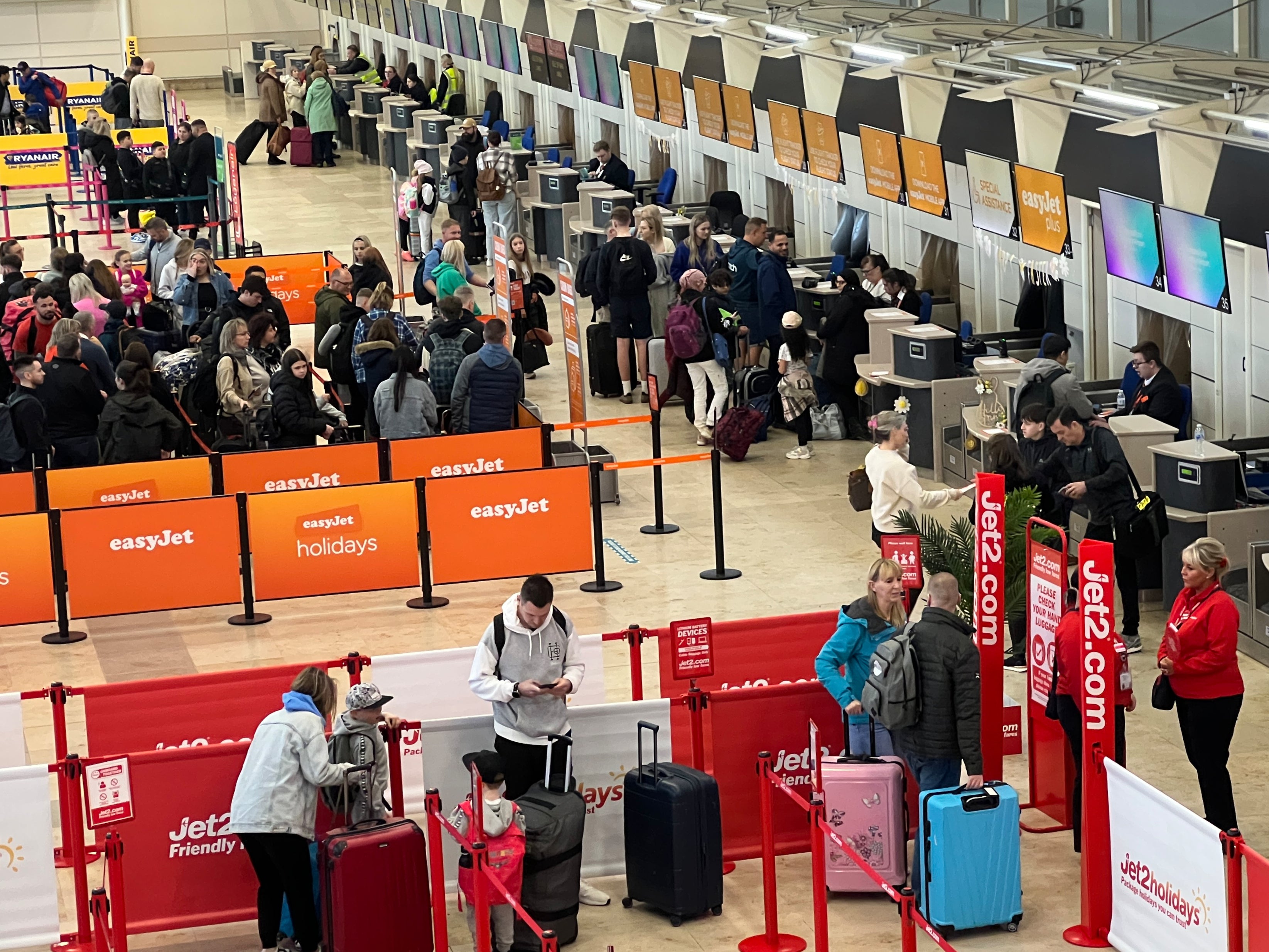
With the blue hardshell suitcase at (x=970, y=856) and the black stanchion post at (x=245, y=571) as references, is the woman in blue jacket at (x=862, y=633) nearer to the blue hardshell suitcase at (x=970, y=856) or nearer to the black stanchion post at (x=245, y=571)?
the blue hardshell suitcase at (x=970, y=856)

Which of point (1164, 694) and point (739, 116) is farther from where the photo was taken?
point (739, 116)

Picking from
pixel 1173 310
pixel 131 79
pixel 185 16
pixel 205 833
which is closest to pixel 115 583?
pixel 205 833

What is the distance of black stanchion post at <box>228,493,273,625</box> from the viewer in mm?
10734

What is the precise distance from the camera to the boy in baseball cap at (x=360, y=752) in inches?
278

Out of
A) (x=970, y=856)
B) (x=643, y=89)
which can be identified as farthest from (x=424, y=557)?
(x=643, y=89)

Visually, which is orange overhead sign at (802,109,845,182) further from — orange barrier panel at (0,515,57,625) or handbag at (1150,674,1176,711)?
handbag at (1150,674,1176,711)

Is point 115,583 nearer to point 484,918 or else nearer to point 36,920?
point 36,920

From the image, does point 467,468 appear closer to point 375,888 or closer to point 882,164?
point 375,888

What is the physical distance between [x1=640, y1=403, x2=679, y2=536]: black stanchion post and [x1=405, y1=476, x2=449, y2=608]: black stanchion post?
1.81m

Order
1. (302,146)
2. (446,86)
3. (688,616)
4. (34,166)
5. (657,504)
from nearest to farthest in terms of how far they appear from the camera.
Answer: (688,616)
(657,504)
(34,166)
(446,86)
(302,146)

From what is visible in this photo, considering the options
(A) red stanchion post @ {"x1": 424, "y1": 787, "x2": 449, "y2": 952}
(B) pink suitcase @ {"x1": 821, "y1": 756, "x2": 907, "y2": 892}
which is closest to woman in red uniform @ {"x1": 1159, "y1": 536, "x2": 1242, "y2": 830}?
(B) pink suitcase @ {"x1": 821, "y1": 756, "x2": 907, "y2": 892}

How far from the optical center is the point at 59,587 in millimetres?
10648

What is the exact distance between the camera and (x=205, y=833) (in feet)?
24.0

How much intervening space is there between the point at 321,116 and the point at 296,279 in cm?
1287
